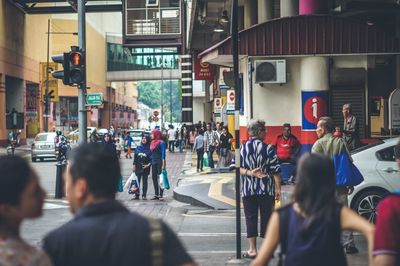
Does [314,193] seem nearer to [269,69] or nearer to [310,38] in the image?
[310,38]

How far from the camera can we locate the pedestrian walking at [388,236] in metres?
4.00

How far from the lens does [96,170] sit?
3.46m

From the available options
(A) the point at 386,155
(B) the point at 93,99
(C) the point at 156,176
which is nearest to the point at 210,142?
(B) the point at 93,99

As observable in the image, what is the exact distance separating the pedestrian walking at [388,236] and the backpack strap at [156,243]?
4.34ft

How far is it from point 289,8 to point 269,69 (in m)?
4.28

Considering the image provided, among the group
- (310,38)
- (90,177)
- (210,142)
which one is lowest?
(210,142)

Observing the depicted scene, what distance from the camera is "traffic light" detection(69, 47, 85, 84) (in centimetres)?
1714

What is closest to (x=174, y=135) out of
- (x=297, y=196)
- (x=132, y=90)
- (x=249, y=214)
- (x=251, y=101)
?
(x=251, y=101)

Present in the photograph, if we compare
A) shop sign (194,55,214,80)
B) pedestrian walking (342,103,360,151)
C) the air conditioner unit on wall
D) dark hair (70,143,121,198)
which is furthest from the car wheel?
shop sign (194,55,214,80)

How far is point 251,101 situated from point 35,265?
1553cm

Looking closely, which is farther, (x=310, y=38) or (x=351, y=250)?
(x=310, y=38)

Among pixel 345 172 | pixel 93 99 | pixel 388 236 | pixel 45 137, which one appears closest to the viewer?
pixel 388 236

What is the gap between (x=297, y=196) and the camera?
4.18 meters

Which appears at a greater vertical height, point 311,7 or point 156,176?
point 311,7
